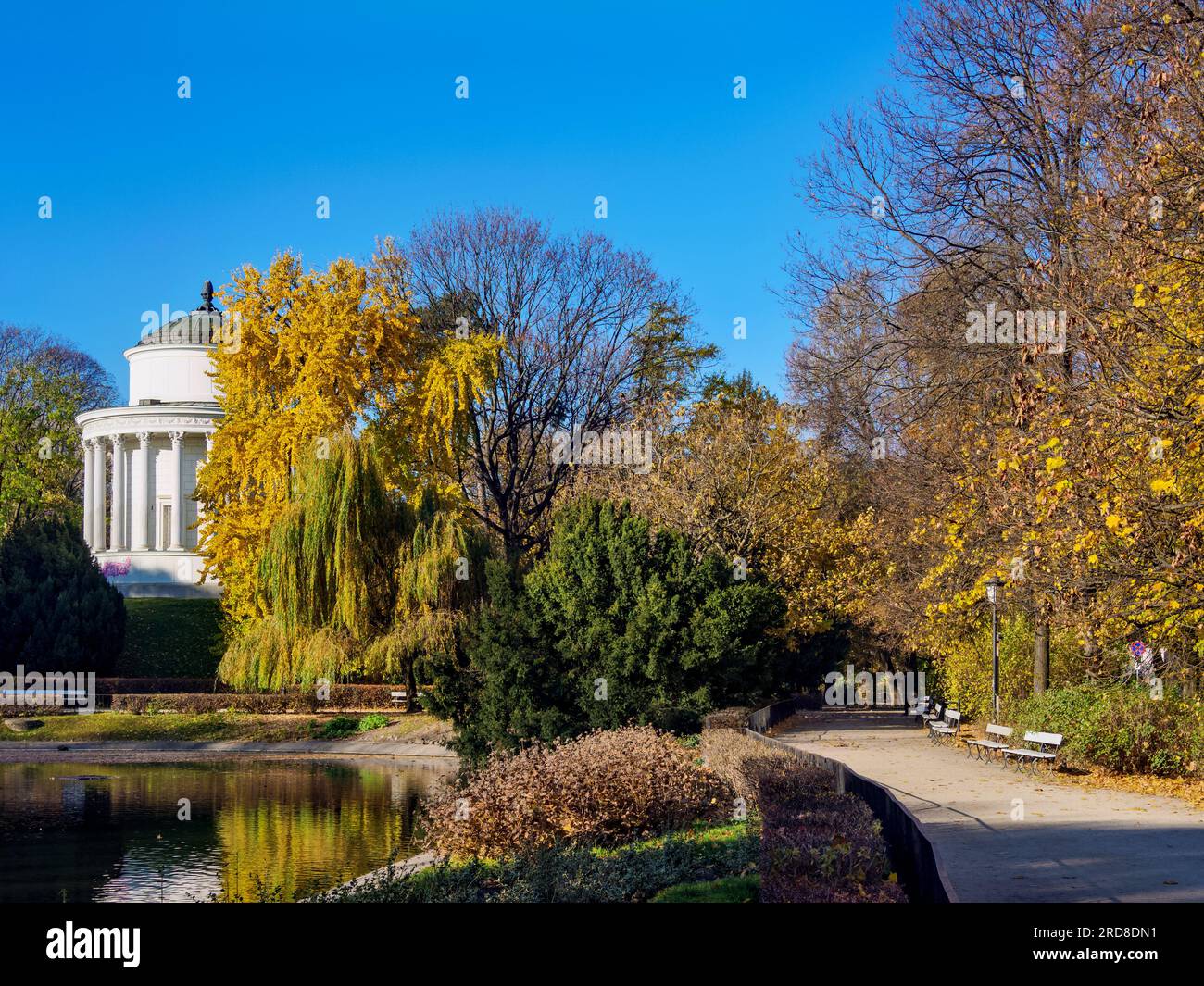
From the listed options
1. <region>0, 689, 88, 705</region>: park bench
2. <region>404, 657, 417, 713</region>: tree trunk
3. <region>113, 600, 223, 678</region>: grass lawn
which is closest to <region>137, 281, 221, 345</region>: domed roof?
<region>113, 600, 223, 678</region>: grass lawn

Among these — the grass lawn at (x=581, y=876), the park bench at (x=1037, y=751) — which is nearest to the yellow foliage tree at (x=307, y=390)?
the park bench at (x=1037, y=751)

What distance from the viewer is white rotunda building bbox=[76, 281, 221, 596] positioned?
199ft

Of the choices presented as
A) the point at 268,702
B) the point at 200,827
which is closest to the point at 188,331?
the point at 268,702

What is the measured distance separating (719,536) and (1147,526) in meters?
18.9

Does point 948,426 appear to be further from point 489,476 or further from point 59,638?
point 59,638

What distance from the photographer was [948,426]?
26594mm

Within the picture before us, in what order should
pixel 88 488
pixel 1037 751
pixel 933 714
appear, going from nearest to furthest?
1. pixel 1037 751
2. pixel 933 714
3. pixel 88 488

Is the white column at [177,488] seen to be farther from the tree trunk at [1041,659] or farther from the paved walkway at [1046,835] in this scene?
the tree trunk at [1041,659]

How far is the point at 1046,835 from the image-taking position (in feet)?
49.1

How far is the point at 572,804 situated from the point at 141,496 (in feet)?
170

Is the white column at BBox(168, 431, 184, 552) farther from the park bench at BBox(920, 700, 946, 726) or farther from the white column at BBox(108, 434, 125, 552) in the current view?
the park bench at BBox(920, 700, 946, 726)

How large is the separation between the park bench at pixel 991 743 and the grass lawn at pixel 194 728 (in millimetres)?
16884

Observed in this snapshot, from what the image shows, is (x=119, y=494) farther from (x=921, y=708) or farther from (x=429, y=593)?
(x=921, y=708)

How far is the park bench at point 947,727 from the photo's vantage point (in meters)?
29.4
